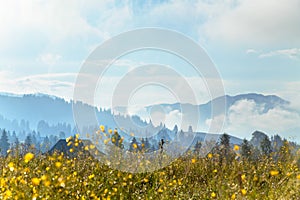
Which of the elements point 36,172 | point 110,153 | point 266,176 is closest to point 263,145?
point 266,176

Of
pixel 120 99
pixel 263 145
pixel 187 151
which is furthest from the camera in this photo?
pixel 263 145

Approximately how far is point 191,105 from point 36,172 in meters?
2.34

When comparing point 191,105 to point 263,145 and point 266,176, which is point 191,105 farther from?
point 263,145

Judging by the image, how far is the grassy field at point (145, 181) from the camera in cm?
416

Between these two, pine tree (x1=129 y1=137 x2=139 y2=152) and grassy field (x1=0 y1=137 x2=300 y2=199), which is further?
pine tree (x1=129 y1=137 x2=139 y2=152)

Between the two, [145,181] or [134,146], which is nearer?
[145,181]

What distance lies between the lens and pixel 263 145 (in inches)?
337

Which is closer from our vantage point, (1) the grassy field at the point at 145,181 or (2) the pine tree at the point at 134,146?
(1) the grassy field at the point at 145,181

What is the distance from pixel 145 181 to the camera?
18.6 ft

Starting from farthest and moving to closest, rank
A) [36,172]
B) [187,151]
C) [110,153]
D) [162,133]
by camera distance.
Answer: [187,151] → [162,133] → [110,153] → [36,172]

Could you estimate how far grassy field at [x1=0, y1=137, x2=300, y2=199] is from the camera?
4.16 metres

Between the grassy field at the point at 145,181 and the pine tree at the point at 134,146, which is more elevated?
the pine tree at the point at 134,146

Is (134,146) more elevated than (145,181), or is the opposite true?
(134,146)

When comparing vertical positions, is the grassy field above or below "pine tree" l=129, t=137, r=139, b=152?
below
